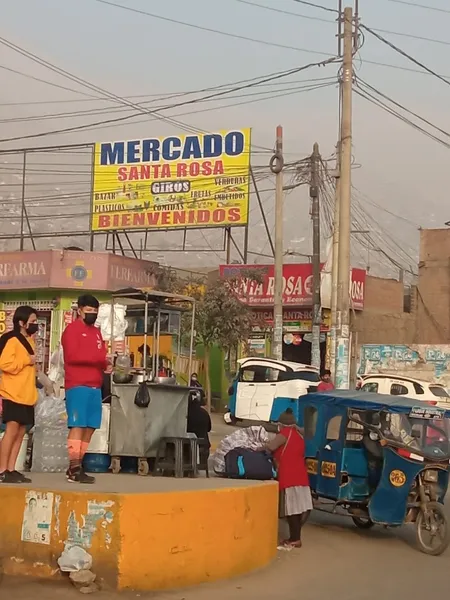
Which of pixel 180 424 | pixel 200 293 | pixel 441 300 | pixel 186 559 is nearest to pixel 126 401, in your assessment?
pixel 180 424

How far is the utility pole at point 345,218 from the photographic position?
725 inches

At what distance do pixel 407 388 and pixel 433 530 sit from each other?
14162 millimetres

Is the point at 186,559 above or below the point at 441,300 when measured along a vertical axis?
below

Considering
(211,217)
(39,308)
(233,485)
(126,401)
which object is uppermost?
(211,217)

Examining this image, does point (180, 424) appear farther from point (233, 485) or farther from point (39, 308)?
point (39, 308)

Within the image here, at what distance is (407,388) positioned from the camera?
2325 cm

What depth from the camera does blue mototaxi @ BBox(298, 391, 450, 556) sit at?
940 centimetres

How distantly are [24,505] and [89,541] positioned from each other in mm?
717

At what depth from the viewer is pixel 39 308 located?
27.5m

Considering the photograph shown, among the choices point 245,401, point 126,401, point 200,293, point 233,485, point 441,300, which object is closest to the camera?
point 233,485

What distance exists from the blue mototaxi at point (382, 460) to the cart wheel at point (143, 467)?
2265 millimetres

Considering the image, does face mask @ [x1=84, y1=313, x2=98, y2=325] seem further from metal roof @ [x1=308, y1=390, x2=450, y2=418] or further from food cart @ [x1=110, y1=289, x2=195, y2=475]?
metal roof @ [x1=308, y1=390, x2=450, y2=418]

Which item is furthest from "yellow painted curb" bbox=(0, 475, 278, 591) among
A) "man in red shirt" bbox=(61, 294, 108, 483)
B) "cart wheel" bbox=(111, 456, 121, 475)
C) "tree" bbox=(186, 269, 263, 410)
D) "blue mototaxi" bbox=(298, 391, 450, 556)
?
"tree" bbox=(186, 269, 263, 410)

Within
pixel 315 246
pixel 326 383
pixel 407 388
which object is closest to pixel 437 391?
pixel 407 388
